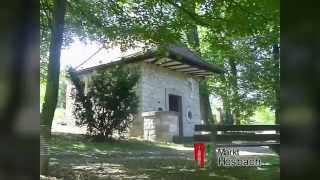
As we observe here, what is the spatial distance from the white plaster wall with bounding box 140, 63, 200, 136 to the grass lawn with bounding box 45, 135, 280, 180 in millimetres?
1287

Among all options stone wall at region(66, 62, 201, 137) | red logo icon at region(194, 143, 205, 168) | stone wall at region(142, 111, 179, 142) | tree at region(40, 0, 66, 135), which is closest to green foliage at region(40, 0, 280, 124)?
tree at region(40, 0, 66, 135)

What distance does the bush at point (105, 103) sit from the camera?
8219 millimetres

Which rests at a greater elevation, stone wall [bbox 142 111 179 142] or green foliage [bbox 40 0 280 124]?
green foliage [bbox 40 0 280 124]

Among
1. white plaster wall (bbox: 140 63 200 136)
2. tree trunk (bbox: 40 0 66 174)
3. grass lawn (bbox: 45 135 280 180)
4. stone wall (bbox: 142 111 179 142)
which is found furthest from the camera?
white plaster wall (bbox: 140 63 200 136)

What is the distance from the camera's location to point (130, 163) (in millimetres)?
6086

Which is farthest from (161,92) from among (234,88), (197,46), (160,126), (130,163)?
(130,163)

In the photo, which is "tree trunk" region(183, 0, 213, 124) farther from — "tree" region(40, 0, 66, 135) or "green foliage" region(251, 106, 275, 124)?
"tree" region(40, 0, 66, 135)

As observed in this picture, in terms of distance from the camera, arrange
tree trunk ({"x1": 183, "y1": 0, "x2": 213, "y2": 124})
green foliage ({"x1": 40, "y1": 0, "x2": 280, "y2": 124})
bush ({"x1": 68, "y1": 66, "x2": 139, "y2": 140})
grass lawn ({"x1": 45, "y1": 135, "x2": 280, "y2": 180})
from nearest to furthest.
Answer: green foliage ({"x1": 40, "y1": 0, "x2": 280, "y2": 124}) < grass lawn ({"x1": 45, "y1": 135, "x2": 280, "y2": 180}) < tree trunk ({"x1": 183, "y1": 0, "x2": 213, "y2": 124}) < bush ({"x1": 68, "y1": 66, "x2": 139, "y2": 140})

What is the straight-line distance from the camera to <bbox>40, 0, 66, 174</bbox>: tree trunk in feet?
17.5

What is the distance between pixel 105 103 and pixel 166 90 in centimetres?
200

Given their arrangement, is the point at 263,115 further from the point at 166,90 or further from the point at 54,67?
the point at 54,67
